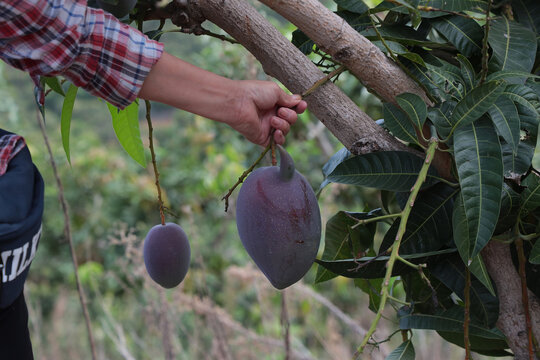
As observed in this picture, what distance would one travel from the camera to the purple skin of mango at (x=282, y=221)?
60 centimetres

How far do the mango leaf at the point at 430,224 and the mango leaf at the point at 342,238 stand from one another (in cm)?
12

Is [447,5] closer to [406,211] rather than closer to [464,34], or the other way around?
[464,34]

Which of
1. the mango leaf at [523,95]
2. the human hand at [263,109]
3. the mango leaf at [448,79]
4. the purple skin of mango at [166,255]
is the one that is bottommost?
the purple skin of mango at [166,255]

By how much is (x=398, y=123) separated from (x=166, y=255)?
1.25ft

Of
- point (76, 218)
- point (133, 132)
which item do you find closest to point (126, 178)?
point (76, 218)

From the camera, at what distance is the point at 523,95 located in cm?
65

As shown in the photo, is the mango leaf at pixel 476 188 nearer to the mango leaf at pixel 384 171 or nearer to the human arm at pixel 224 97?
the mango leaf at pixel 384 171

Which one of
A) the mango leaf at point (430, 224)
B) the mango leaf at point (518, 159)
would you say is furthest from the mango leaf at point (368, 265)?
the mango leaf at point (518, 159)

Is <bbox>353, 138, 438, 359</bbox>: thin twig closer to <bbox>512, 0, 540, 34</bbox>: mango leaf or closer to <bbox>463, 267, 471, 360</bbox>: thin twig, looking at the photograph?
<bbox>463, 267, 471, 360</bbox>: thin twig

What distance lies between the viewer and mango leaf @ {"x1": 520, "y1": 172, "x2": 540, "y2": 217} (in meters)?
0.66

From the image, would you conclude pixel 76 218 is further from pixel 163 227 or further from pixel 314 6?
pixel 314 6

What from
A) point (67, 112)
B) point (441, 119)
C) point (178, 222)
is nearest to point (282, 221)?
point (441, 119)

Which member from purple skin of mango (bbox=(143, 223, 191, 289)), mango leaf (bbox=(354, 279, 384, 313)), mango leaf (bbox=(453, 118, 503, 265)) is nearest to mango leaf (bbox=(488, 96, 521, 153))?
mango leaf (bbox=(453, 118, 503, 265))

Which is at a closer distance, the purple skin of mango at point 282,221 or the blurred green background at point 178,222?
the purple skin of mango at point 282,221
